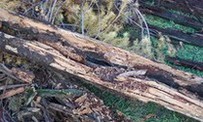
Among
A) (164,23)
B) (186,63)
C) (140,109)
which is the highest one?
(164,23)

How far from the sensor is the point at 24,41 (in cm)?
208

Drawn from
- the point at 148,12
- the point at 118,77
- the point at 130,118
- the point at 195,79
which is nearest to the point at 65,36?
the point at 118,77

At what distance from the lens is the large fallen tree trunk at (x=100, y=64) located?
208cm

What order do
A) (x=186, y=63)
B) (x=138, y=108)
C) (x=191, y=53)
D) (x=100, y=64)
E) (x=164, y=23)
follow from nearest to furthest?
(x=100, y=64), (x=138, y=108), (x=186, y=63), (x=191, y=53), (x=164, y=23)

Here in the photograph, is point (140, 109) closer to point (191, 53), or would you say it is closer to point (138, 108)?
point (138, 108)

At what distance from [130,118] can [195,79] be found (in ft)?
1.46

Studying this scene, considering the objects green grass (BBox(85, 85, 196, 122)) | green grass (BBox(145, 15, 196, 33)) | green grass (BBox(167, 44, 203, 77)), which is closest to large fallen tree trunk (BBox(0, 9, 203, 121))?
green grass (BBox(85, 85, 196, 122))

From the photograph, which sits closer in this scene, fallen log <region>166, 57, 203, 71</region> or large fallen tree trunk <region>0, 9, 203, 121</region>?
large fallen tree trunk <region>0, 9, 203, 121</region>

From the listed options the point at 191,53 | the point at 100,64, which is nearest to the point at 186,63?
the point at 191,53

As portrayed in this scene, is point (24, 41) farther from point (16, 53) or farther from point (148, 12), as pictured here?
point (148, 12)

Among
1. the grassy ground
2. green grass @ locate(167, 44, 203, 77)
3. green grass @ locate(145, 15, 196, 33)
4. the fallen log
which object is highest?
green grass @ locate(145, 15, 196, 33)

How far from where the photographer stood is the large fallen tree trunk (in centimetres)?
208

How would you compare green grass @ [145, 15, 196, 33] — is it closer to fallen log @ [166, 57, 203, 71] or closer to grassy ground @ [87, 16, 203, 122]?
fallen log @ [166, 57, 203, 71]

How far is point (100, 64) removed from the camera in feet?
7.11
